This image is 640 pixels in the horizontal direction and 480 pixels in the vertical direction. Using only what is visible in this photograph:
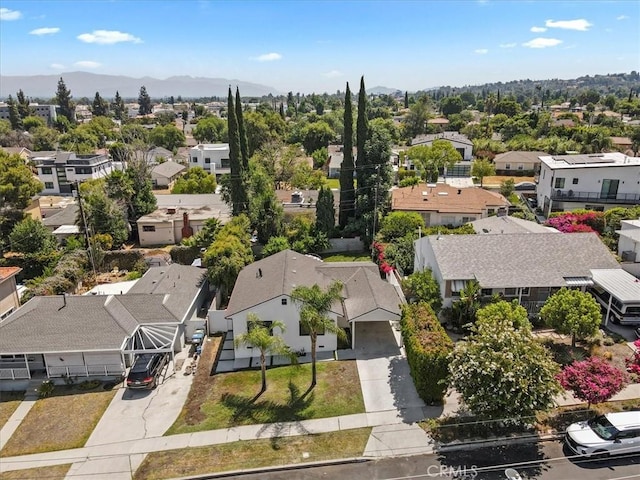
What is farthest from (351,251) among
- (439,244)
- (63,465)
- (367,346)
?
(63,465)

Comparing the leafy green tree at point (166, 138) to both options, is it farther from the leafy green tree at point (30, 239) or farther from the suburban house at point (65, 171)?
the leafy green tree at point (30, 239)

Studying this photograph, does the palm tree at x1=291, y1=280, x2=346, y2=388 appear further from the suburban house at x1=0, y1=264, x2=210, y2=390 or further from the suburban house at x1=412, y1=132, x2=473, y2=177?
the suburban house at x1=412, y1=132, x2=473, y2=177

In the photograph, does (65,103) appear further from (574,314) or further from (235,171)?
(574,314)

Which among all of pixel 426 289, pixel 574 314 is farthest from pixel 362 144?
pixel 574 314

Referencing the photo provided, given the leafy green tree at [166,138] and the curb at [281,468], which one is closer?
the curb at [281,468]

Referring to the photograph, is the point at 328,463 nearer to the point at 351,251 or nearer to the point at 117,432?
the point at 117,432

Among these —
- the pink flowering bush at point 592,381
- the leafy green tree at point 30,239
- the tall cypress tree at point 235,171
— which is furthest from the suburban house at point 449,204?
the leafy green tree at point 30,239

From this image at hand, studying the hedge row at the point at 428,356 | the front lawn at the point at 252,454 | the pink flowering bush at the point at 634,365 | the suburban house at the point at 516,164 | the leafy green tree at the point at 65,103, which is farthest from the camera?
the leafy green tree at the point at 65,103

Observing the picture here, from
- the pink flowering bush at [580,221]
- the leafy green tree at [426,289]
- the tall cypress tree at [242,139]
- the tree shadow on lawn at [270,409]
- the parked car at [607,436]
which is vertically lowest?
the tree shadow on lawn at [270,409]
